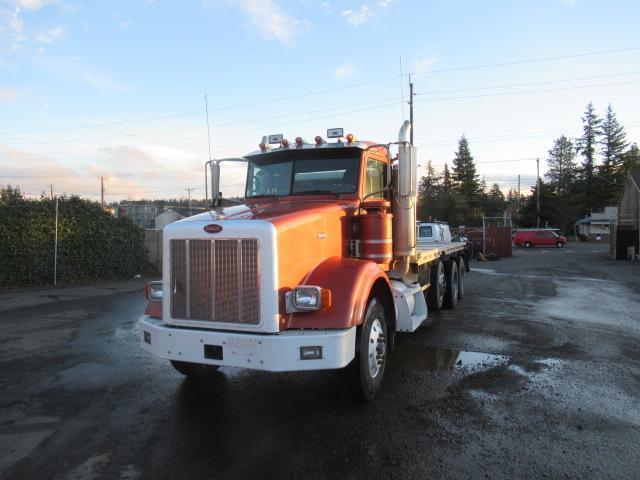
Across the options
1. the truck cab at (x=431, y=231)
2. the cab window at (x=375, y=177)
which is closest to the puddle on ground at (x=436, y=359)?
the cab window at (x=375, y=177)

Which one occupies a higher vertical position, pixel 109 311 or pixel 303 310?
pixel 303 310

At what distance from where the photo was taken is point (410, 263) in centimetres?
665

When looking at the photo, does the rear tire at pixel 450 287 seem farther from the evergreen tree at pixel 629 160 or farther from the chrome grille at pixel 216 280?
the evergreen tree at pixel 629 160

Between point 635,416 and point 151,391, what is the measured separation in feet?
15.0

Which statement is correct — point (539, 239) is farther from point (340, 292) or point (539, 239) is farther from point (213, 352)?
point (213, 352)

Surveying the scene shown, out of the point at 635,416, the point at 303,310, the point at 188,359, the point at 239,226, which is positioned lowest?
the point at 635,416

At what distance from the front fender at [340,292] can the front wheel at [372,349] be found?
0.89 ft

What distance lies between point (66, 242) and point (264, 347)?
13.3m

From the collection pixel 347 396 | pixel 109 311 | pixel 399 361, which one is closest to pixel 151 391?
pixel 347 396

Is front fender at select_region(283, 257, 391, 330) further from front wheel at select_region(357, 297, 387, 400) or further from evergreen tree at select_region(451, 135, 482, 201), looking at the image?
evergreen tree at select_region(451, 135, 482, 201)

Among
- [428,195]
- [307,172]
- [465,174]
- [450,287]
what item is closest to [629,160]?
[465,174]

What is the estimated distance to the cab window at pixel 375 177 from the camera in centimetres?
595

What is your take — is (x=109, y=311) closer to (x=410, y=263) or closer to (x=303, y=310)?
(x=410, y=263)

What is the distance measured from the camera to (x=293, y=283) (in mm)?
4367
